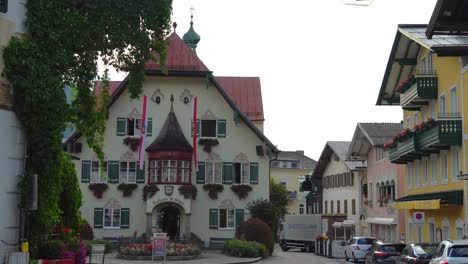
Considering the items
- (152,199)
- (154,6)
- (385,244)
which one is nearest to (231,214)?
(152,199)

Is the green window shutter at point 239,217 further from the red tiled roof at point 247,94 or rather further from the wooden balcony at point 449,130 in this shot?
the wooden balcony at point 449,130

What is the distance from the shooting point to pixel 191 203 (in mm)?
49875

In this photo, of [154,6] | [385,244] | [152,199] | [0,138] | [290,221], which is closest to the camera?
[0,138]

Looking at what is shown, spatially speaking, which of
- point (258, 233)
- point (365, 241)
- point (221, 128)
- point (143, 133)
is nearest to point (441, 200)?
point (365, 241)

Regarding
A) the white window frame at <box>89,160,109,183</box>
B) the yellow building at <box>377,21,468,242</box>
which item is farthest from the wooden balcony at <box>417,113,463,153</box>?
the white window frame at <box>89,160,109,183</box>

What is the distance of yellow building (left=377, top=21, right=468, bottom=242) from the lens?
31656 millimetres

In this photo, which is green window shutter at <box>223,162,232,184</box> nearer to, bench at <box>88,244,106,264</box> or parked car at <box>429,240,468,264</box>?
bench at <box>88,244,106,264</box>

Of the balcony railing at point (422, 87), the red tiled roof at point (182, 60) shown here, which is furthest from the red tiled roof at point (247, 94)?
the balcony railing at point (422, 87)

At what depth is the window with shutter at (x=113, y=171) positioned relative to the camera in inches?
1967

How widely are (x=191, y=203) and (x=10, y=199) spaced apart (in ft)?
99.7

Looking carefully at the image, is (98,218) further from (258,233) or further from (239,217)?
(258,233)

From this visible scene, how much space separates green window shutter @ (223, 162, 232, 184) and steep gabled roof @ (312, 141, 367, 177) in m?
13.2

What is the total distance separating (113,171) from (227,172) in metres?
7.93

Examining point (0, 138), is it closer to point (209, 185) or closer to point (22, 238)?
point (22, 238)
